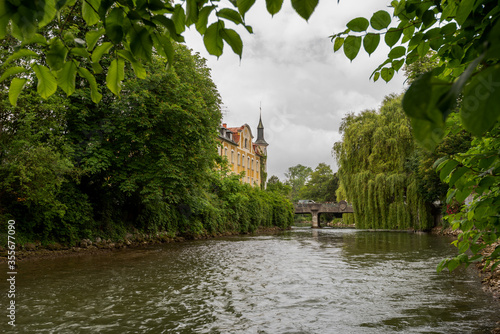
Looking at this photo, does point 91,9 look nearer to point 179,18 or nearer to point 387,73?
point 179,18

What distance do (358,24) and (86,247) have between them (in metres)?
15.8

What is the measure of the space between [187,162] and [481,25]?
1683 centimetres

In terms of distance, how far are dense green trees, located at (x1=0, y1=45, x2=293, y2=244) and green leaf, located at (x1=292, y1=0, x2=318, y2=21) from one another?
12463mm

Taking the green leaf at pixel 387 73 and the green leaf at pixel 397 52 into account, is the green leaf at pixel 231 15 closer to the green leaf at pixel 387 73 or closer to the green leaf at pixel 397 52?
the green leaf at pixel 397 52

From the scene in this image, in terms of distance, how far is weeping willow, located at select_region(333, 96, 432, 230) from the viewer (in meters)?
28.9

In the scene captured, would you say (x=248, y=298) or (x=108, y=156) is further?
(x=108, y=156)

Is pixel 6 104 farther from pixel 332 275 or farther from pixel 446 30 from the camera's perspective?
pixel 446 30

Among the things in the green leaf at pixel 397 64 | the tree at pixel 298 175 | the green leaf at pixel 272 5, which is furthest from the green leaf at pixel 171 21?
the tree at pixel 298 175

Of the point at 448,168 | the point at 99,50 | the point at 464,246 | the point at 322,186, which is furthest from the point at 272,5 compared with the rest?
the point at 322,186

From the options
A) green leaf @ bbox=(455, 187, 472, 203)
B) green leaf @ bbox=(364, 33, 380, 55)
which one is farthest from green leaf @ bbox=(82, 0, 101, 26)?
green leaf @ bbox=(455, 187, 472, 203)

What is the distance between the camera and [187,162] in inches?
712

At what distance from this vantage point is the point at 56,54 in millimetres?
1569

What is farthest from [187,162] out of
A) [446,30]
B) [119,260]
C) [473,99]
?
[473,99]

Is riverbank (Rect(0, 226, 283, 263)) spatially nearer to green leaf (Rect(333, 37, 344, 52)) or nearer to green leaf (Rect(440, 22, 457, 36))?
green leaf (Rect(333, 37, 344, 52))
